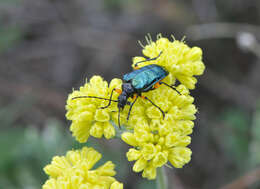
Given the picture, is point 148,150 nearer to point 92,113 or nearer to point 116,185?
point 116,185

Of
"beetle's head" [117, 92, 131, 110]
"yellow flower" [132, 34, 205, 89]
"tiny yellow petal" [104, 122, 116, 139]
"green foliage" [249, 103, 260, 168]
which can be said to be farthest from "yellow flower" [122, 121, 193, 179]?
"green foliage" [249, 103, 260, 168]

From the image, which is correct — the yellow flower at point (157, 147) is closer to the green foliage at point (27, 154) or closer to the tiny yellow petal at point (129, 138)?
the tiny yellow petal at point (129, 138)

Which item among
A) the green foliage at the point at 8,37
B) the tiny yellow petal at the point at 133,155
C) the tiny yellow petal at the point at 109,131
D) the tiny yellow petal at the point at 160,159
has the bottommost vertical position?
the tiny yellow petal at the point at 160,159

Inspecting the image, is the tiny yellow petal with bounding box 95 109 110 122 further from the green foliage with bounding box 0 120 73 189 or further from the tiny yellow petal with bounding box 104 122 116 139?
the green foliage with bounding box 0 120 73 189

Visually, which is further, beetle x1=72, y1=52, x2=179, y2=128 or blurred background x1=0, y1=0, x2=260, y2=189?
blurred background x1=0, y1=0, x2=260, y2=189

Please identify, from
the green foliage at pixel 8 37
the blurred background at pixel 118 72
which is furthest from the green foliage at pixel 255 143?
the green foliage at pixel 8 37

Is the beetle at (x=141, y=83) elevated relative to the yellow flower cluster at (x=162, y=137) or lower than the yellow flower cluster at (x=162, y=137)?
elevated
